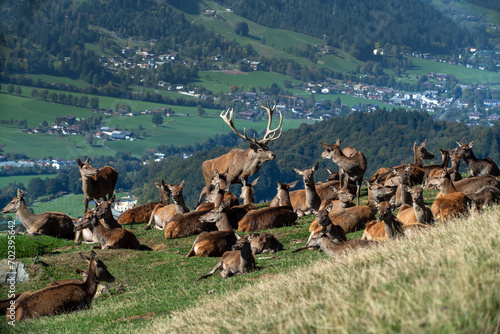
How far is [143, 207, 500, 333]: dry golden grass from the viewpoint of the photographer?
6406 millimetres

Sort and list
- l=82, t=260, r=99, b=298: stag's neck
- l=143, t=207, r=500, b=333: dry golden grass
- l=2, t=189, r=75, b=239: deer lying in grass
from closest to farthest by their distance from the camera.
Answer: l=143, t=207, r=500, b=333: dry golden grass
l=82, t=260, r=99, b=298: stag's neck
l=2, t=189, r=75, b=239: deer lying in grass

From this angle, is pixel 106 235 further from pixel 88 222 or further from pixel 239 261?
pixel 239 261

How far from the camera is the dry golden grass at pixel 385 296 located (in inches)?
252

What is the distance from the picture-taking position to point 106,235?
1599 cm

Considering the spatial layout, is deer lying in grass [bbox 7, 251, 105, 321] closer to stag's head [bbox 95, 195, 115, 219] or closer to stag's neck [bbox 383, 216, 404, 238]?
stag's head [bbox 95, 195, 115, 219]

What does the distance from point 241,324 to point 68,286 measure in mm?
4948

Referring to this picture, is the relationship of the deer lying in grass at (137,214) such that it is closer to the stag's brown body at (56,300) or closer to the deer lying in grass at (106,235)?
the deer lying in grass at (106,235)

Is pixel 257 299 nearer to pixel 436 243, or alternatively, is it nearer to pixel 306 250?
pixel 436 243

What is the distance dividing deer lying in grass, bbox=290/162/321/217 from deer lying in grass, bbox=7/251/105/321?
27.5 feet

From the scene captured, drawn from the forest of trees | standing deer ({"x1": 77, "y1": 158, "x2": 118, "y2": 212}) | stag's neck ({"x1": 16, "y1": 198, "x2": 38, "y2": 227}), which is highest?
standing deer ({"x1": 77, "y1": 158, "x2": 118, "y2": 212})

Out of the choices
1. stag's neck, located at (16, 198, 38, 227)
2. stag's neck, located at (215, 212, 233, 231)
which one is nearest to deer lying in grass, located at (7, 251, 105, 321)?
stag's neck, located at (215, 212, 233, 231)

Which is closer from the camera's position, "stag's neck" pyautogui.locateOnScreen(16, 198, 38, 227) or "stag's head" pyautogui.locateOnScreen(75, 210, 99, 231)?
"stag's head" pyautogui.locateOnScreen(75, 210, 99, 231)

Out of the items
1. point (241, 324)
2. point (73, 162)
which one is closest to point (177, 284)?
point (241, 324)

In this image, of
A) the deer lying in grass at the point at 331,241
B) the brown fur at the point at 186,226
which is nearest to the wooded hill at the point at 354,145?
the brown fur at the point at 186,226
